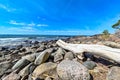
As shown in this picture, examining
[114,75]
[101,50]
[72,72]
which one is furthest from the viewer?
[101,50]

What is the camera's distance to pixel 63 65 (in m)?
3.90

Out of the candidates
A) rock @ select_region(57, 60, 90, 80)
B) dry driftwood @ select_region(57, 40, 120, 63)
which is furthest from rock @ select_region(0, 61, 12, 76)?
dry driftwood @ select_region(57, 40, 120, 63)

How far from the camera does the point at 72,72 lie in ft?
11.8

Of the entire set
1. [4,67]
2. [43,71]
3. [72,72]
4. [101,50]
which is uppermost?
[101,50]

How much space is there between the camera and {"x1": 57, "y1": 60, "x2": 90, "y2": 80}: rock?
137 inches

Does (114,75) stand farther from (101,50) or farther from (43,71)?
(43,71)

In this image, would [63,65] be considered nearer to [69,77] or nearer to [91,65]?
[69,77]

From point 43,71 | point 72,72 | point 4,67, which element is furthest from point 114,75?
point 4,67

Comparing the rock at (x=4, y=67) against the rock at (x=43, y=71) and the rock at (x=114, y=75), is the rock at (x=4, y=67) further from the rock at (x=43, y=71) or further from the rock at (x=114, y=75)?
the rock at (x=114, y=75)

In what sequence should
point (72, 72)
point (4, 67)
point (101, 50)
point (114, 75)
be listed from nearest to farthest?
point (114, 75), point (72, 72), point (101, 50), point (4, 67)

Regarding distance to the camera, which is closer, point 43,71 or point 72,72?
point 72,72

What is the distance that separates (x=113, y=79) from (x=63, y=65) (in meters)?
1.31

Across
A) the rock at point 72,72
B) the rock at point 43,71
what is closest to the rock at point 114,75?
Result: the rock at point 72,72

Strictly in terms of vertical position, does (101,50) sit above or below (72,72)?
above
